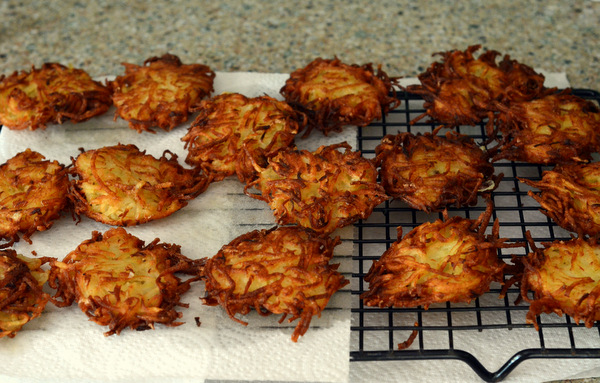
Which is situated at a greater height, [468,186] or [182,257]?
[468,186]

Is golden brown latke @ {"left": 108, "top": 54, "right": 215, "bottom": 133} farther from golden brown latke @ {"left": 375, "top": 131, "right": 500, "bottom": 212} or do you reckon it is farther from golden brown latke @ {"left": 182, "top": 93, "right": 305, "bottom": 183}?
golden brown latke @ {"left": 375, "top": 131, "right": 500, "bottom": 212}

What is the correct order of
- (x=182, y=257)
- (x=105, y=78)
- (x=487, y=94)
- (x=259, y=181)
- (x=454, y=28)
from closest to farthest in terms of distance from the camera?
(x=182, y=257) < (x=259, y=181) < (x=487, y=94) < (x=105, y=78) < (x=454, y=28)

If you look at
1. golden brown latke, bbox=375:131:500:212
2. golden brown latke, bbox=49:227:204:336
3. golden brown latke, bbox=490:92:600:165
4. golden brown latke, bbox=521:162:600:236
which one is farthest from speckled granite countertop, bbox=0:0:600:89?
golden brown latke, bbox=49:227:204:336

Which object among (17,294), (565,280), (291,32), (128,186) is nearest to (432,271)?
(565,280)

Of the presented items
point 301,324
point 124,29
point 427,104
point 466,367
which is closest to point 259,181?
point 301,324

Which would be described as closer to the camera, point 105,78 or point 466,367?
point 466,367

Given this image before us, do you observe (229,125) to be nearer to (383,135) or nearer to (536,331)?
(383,135)

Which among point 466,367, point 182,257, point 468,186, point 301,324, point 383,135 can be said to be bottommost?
point 466,367

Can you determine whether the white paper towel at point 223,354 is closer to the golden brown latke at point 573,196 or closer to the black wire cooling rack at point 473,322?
the black wire cooling rack at point 473,322
